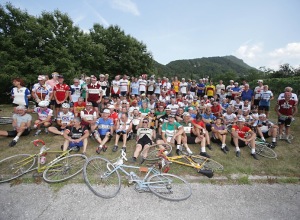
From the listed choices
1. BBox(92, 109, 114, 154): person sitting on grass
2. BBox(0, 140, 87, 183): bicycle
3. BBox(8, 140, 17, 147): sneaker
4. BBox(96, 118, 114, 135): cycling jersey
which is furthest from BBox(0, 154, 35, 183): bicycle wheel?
BBox(96, 118, 114, 135): cycling jersey

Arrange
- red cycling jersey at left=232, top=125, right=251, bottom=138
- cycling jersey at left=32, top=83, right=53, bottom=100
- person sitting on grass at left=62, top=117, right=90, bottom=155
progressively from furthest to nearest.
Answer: cycling jersey at left=32, top=83, right=53, bottom=100 < red cycling jersey at left=232, top=125, right=251, bottom=138 < person sitting on grass at left=62, top=117, right=90, bottom=155

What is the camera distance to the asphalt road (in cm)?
356

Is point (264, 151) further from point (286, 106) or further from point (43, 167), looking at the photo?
point (43, 167)

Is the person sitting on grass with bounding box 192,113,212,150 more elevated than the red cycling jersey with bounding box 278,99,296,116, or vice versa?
the red cycling jersey with bounding box 278,99,296,116

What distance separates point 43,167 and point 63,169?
60 centimetres

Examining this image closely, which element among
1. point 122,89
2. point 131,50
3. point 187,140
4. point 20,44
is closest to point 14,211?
point 187,140

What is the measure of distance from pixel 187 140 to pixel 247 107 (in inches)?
202

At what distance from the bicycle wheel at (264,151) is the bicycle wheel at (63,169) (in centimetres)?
726

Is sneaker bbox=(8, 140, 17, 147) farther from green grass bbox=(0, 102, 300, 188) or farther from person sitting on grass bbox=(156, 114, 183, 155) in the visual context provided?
person sitting on grass bbox=(156, 114, 183, 155)

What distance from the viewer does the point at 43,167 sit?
4730 millimetres

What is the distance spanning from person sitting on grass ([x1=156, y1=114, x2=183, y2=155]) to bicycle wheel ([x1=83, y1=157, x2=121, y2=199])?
2.50m

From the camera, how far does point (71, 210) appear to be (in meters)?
3.63

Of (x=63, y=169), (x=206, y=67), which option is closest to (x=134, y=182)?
(x=63, y=169)

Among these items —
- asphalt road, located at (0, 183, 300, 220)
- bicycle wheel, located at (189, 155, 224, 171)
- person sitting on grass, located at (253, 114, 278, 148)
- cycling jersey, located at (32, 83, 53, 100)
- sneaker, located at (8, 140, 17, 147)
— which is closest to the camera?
asphalt road, located at (0, 183, 300, 220)
